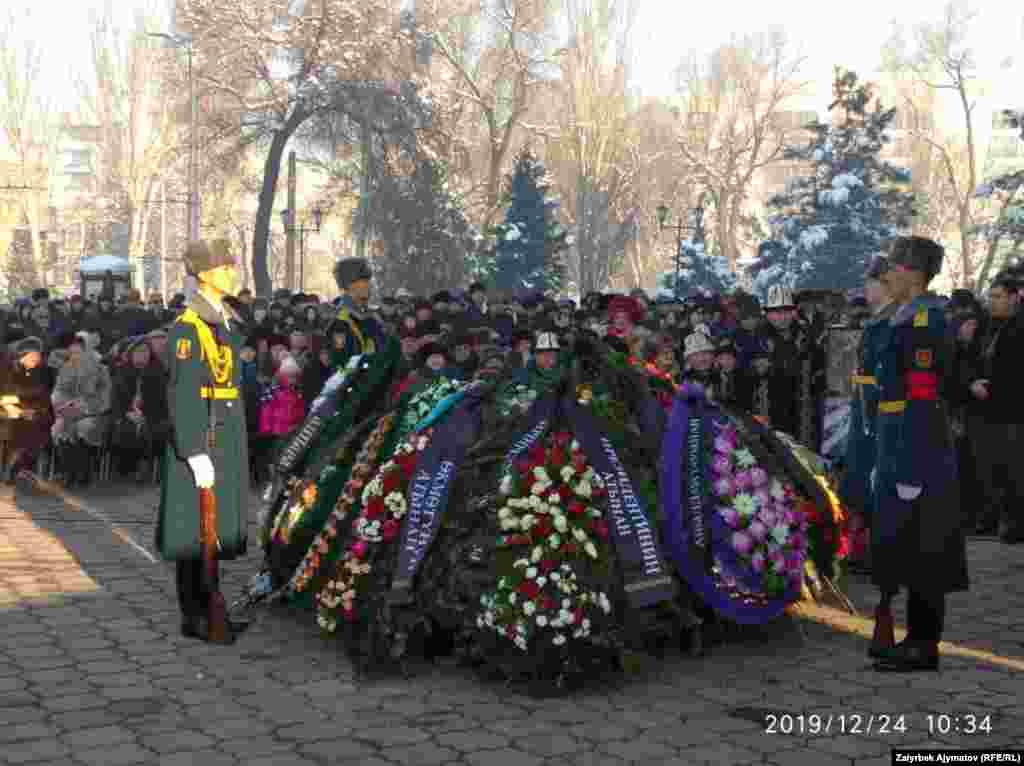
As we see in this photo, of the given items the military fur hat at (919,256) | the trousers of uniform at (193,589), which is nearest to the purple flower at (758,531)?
the military fur hat at (919,256)

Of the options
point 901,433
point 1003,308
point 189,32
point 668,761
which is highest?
point 189,32

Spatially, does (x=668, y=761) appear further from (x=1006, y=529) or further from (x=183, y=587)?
(x=1006, y=529)

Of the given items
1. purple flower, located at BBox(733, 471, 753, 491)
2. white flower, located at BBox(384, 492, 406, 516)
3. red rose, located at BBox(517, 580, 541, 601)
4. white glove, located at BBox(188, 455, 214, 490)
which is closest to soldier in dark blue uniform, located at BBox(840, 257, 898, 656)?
purple flower, located at BBox(733, 471, 753, 491)

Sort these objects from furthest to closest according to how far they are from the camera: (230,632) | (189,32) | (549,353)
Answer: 1. (189,32)
2. (549,353)
3. (230,632)

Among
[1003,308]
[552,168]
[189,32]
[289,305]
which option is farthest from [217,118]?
[1003,308]

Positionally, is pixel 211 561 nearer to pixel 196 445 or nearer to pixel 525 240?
pixel 196 445

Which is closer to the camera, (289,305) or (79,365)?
(79,365)

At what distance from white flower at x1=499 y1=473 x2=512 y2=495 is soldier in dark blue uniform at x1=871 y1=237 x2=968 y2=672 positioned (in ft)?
6.12

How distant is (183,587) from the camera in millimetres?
7316

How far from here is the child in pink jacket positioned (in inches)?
560

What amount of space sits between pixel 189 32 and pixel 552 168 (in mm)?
25006

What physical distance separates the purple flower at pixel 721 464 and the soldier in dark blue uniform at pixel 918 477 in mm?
823

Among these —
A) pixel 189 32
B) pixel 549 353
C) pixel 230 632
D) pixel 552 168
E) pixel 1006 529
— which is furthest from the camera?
pixel 552 168

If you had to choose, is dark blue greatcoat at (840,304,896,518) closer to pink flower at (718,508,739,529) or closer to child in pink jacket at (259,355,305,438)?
pink flower at (718,508,739,529)
